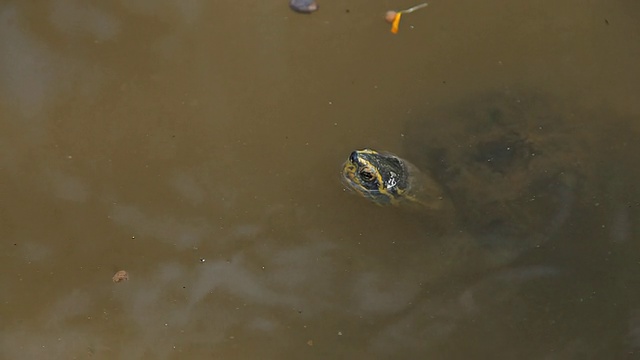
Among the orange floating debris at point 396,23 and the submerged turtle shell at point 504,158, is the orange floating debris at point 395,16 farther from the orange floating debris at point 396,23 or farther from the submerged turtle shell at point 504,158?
the submerged turtle shell at point 504,158

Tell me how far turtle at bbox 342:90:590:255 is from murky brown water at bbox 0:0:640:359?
2.5 inches

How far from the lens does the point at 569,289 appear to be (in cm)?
319

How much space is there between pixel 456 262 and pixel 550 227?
1.53 feet

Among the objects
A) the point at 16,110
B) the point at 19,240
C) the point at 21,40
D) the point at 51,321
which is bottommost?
the point at 51,321

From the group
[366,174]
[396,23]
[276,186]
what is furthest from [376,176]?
[396,23]

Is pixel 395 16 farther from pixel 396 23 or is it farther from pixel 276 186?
pixel 276 186

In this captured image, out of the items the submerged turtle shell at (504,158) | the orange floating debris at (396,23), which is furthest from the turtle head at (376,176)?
the orange floating debris at (396,23)

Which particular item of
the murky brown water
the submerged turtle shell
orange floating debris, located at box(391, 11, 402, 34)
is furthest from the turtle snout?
orange floating debris, located at box(391, 11, 402, 34)

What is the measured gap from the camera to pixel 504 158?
3.28 metres

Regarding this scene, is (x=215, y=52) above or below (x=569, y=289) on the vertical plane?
above

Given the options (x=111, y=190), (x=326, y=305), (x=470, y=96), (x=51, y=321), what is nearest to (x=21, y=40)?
(x=111, y=190)

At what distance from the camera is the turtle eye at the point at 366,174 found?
10.5 ft

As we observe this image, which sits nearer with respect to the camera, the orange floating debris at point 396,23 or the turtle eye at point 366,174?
the turtle eye at point 366,174

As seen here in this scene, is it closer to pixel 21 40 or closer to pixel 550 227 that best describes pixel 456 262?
pixel 550 227
